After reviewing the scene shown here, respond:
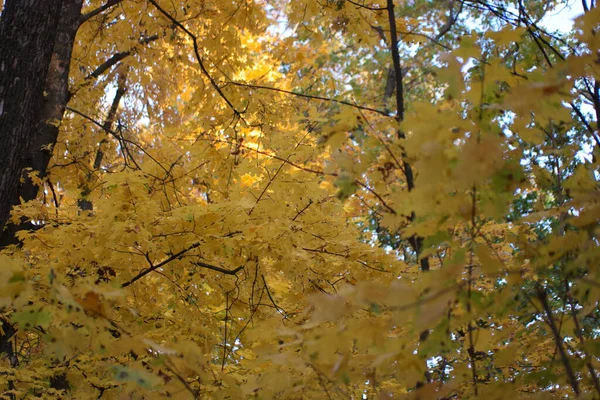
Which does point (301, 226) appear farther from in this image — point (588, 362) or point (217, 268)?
point (588, 362)

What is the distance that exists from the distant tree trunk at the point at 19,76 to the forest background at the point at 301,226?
0.01 meters

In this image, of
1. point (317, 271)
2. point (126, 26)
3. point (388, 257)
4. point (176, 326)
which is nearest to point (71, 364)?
point (176, 326)

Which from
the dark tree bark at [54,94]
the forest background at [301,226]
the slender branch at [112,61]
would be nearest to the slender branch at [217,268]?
the forest background at [301,226]

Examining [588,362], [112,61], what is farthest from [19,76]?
[588,362]

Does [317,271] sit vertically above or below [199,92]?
below

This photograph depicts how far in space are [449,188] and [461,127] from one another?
19 cm

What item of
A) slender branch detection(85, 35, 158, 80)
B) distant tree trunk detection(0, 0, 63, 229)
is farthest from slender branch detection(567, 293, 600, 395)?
slender branch detection(85, 35, 158, 80)

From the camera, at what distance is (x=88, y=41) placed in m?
5.02

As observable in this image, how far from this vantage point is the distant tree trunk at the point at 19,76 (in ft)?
9.83

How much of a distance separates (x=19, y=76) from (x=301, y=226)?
1.78 m

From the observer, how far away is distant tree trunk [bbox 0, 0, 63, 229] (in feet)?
9.83

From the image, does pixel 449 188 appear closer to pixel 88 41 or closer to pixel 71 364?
pixel 71 364

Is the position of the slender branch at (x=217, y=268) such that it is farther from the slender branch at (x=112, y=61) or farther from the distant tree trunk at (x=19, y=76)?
the slender branch at (x=112, y=61)

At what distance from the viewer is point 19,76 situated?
10.1 feet
